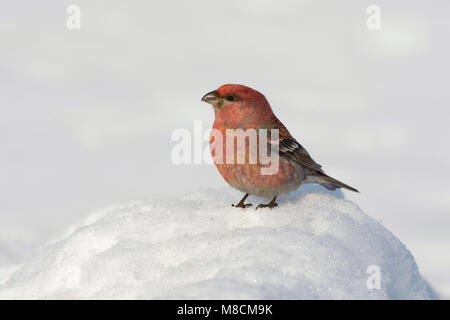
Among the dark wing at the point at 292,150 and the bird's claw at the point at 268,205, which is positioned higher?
the dark wing at the point at 292,150

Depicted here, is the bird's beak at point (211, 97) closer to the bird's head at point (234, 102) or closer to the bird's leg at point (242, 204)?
the bird's head at point (234, 102)

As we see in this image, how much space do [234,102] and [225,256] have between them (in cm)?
191

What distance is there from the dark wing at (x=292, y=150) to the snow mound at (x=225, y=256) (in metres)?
0.34

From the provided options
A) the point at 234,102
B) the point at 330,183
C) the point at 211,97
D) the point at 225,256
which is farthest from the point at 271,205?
the point at 225,256

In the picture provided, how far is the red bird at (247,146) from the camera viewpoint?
561 cm

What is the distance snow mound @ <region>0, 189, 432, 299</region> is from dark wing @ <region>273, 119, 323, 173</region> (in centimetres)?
34

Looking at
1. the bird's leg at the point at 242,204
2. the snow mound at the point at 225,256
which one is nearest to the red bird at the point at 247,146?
the bird's leg at the point at 242,204

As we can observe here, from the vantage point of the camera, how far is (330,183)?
6375mm

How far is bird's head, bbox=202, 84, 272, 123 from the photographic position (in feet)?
18.9

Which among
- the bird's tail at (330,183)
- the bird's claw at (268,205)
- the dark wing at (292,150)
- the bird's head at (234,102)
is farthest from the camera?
the bird's tail at (330,183)

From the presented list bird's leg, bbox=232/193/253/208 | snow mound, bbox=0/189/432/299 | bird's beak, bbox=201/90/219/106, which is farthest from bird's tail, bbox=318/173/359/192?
bird's beak, bbox=201/90/219/106

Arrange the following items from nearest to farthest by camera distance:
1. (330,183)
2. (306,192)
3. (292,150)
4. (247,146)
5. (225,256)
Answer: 1. (225,256)
2. (247,146)
3. (292,150)
4. (330,183)
5. (306,192)

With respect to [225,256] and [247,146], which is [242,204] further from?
[225,256]
